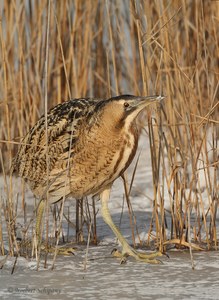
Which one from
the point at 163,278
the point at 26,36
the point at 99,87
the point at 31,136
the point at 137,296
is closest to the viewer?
the point at 137,296

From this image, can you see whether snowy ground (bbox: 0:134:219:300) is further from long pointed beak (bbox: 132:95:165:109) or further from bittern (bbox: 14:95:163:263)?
long pointed beak (bbox: 132:95:165:109)

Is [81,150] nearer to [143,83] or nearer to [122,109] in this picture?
[122,109]

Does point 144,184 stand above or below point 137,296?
above

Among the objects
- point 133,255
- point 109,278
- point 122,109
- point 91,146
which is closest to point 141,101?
point 122,109

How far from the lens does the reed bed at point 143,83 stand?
12.5ft

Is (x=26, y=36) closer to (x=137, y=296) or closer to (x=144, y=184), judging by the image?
(x=144, y=184)

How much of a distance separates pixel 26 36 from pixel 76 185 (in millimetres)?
1989

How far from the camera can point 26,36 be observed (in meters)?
5.56

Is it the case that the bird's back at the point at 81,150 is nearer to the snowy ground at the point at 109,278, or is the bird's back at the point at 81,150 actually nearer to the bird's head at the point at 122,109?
the bird's head at the point at 122,109

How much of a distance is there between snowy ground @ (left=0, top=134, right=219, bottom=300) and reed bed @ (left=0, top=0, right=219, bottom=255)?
221 millimetres

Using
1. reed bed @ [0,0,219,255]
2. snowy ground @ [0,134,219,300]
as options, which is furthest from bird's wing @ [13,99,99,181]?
snowy ground @ [0,134,219,300]

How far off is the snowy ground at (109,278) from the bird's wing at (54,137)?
0.46 metres

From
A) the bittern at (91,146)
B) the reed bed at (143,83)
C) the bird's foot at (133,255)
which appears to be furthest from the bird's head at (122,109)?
the bird's foot at (133,255)

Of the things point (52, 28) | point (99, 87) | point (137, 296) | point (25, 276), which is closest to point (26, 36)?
point (52, 28)
